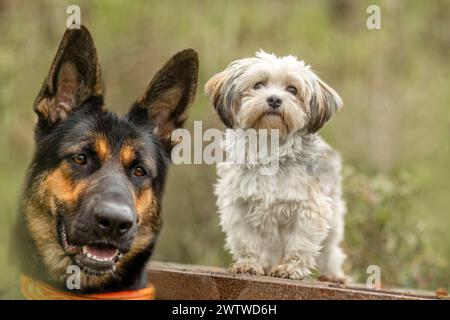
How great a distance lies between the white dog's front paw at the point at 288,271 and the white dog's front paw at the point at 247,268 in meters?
0.09

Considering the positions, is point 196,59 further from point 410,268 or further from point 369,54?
point 369,54

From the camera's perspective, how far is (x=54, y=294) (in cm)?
418

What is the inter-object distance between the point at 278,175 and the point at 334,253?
939mm

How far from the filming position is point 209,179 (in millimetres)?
7969

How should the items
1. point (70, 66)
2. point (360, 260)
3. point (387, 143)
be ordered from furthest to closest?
point (387, 143)
point (360, 260)
point (70, 66)

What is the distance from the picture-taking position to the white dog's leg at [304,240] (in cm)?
425

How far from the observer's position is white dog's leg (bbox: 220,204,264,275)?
4.33m

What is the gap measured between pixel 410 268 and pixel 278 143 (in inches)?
153

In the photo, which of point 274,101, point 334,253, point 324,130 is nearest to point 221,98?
point 274,101

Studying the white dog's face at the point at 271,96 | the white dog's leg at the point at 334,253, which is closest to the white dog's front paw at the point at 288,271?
the white dog's leg at the point at 334,253

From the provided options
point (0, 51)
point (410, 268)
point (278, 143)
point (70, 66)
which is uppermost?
point (0, 51)

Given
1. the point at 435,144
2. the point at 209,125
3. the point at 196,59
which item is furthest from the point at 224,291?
the point at 435,144

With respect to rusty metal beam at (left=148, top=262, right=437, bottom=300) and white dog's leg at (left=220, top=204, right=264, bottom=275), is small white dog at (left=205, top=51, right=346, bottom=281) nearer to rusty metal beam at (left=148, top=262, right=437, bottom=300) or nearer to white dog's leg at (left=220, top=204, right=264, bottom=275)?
white dog's leg at (left=220, top=204, right=264, bottom=275)

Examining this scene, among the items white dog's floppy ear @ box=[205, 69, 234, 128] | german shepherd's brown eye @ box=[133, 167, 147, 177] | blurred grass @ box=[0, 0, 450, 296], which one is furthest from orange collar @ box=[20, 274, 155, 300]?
blurred grass @ box=[0, 0, 450, 296]
